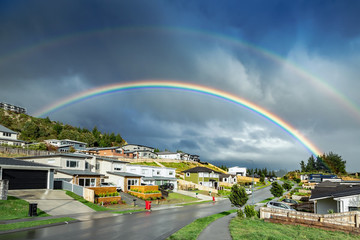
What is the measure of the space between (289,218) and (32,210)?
25.3 metres

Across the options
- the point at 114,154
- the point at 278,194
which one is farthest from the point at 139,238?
the point at 114,154

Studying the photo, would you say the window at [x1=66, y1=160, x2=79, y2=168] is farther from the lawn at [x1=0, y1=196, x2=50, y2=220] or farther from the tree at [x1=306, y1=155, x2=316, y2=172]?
the tree at [x1=306, y1=155, x2=316, y2=172]

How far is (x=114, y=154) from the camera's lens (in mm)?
106375

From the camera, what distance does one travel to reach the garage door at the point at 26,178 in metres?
35.3

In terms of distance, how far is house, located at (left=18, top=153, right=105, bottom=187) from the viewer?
4394 cm

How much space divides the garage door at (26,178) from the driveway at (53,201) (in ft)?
3.40

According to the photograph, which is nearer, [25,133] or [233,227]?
[233,227]

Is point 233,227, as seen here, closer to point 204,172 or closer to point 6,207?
point 6,207

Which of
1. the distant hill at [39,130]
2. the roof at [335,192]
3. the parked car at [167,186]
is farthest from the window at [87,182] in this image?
the distant hill at [39,130]

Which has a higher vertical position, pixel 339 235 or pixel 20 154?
pixel 20 154

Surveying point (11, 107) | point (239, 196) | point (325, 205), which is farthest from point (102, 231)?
point (11, 107)

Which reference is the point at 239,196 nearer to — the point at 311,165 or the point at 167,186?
the point at 167,186

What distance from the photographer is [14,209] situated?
26438 millimetres

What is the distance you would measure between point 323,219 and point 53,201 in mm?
30309
